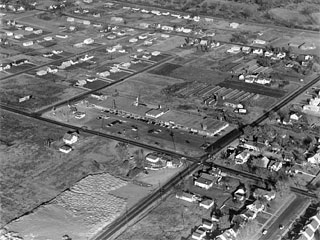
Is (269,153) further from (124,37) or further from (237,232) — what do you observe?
(124,37)

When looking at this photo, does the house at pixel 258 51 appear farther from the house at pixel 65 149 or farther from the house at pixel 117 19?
the house at pixel 65 149

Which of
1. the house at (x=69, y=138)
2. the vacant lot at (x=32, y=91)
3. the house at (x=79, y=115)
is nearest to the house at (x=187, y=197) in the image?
the house at (x=69, y=138)

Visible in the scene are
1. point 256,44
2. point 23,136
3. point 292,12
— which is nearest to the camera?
point 23,136

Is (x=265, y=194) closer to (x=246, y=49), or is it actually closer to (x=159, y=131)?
(x=159, y=131)

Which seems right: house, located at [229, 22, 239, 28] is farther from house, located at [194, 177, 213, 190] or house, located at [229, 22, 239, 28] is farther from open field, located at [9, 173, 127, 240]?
open field, located at [9, 173, 127, 240]

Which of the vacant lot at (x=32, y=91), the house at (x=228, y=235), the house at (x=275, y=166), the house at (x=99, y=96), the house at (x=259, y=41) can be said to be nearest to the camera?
the house at (x=228, y=235)

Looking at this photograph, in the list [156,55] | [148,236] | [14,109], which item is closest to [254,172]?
[148,236]
